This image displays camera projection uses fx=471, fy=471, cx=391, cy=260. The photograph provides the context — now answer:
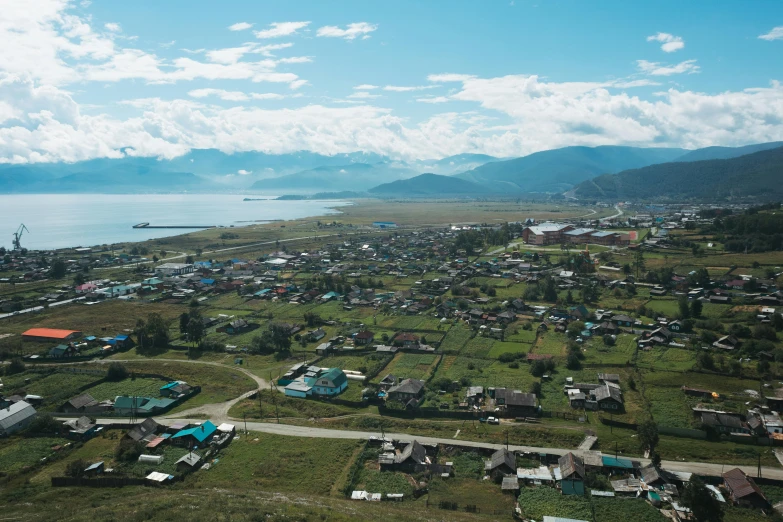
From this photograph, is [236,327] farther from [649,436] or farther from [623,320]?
[623,320]

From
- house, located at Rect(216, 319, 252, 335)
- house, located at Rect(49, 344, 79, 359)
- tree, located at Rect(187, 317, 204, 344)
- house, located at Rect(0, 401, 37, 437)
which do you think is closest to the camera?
house, located at Rect(0, 401, 37, 437)

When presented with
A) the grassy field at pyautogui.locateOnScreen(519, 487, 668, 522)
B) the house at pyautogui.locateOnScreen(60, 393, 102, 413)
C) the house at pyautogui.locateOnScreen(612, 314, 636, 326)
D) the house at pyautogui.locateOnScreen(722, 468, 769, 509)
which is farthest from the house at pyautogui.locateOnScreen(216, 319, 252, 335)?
the house at pyautogui.locateOnScreen(722, 468, 769, 509)

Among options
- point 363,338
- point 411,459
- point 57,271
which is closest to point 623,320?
point 363,338

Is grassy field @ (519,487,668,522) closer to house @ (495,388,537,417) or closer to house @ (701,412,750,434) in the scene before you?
house @ (495,388,537,417)

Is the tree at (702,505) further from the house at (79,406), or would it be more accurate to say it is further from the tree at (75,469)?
the house at (79,406)

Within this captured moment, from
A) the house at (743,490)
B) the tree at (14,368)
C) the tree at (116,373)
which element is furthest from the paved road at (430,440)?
the tree at (14,368)

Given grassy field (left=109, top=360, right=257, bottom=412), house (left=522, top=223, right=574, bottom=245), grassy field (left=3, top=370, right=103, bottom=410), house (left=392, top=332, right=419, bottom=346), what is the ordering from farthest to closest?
house (left=522, top=223, right=574, bottom=245) → house (left=392, top=332, right=419, bottom=346) → grassy field (left=109, top=360, right=257, bottom=412) → grassy field (left=3, top=370, right=103, bottom=410)

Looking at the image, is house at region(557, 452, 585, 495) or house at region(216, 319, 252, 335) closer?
house at region(557, 452, 585, 495)
